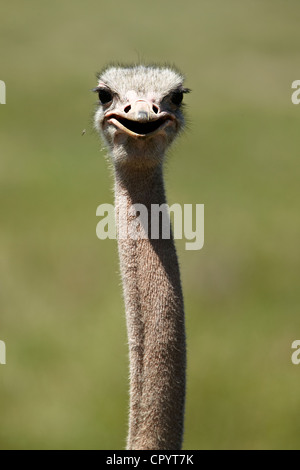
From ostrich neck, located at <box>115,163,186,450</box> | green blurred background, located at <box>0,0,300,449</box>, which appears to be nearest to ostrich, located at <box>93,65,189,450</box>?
ostrich neck, located at <box>115,163,186,450</box>

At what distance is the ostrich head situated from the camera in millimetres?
3367

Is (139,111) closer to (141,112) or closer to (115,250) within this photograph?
(141,112)

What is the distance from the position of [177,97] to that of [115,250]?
516 centimetres

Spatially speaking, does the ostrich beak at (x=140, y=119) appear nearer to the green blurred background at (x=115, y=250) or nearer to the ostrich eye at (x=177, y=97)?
the ostrich eye at (x=177, y=97)

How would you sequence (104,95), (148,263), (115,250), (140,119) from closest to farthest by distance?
(140,119)
(148,263)
(104,95)
(115,250)

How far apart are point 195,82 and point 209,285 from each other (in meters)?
12.3

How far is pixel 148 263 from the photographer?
3416 millimetres

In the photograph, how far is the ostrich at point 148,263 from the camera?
329cm

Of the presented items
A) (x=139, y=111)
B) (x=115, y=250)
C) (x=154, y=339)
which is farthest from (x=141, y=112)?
(x=115, y=250)

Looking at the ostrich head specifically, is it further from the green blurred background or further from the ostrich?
the green blurred background

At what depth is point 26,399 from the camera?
1013cm

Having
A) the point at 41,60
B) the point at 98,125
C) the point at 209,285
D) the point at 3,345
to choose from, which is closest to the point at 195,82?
the point at 41,60

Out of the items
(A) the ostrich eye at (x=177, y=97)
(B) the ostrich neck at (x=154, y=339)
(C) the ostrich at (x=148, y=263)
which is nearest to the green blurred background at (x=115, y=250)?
(A) the ostrich eye at (x=177, y=97)

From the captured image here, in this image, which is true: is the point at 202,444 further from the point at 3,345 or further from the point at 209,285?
the point at 209,285
